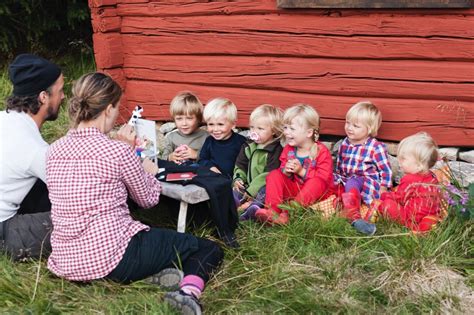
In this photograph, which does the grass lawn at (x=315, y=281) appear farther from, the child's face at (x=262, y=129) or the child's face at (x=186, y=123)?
the child's face at (x=186, y=123)

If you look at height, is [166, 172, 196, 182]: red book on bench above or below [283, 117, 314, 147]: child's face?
below

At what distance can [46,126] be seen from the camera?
712cm

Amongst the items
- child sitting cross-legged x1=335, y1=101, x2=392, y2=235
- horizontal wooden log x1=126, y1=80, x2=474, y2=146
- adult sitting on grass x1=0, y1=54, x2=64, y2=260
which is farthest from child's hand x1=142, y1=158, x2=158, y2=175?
horizontal wooden log x1=126, y1=80, x2=474, y2=146

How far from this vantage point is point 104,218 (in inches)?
136

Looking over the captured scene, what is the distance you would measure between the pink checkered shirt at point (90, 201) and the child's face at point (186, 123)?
1.91 meters

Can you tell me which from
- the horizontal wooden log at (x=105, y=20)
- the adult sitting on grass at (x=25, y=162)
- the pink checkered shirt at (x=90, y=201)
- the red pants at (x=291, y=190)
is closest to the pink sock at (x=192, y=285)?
the pink checkered shirt at (x=90, y=201)

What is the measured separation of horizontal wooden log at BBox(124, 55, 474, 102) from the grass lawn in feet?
4.17

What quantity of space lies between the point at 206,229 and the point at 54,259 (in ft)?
3.32

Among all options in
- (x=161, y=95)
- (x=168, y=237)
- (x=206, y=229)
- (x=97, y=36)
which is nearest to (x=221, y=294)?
(x=168, y=237)

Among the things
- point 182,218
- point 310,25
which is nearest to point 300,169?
point 182,218

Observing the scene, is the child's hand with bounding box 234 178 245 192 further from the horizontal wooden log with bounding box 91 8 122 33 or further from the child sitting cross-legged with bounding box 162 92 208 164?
the horizontal wooden log with bounding box 91 8 122 33

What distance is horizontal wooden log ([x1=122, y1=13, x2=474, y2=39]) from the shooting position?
4691 millimetres

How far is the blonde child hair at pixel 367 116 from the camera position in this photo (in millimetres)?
4887

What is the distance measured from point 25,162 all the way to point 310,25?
2516mm
